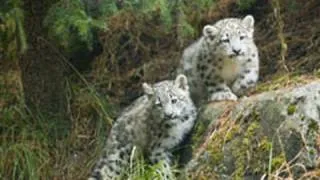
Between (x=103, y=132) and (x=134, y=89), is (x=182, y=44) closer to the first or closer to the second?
(x=134, y=89)

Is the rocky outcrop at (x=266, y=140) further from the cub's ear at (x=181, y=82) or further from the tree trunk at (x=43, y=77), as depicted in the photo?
the tree trunk at (x=43, y=77)

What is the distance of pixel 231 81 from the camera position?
25.6ft

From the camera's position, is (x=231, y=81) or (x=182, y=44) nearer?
(x=231, y=81)

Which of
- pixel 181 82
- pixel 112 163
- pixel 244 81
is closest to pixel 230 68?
pixel 244 81

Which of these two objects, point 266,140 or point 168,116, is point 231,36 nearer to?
point 168,116

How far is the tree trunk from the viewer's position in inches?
356

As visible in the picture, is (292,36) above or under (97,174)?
above

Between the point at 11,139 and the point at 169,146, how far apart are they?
1809 mm

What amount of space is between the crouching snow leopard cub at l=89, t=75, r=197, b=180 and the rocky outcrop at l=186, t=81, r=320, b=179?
0.54m

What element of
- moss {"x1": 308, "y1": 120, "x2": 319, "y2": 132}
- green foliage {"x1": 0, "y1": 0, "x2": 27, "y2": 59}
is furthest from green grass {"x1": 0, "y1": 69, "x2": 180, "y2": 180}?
moss {"x1": 308, "y1": 120, "x2": 319, "y2": 132}

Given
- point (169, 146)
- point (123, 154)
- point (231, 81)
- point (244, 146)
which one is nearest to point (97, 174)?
point (123, 154)

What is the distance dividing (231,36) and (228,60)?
230mm

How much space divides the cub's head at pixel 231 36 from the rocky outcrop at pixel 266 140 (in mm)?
664

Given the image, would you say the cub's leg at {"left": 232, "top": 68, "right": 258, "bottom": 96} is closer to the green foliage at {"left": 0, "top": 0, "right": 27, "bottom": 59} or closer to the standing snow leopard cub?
the standing snow leopard cub
